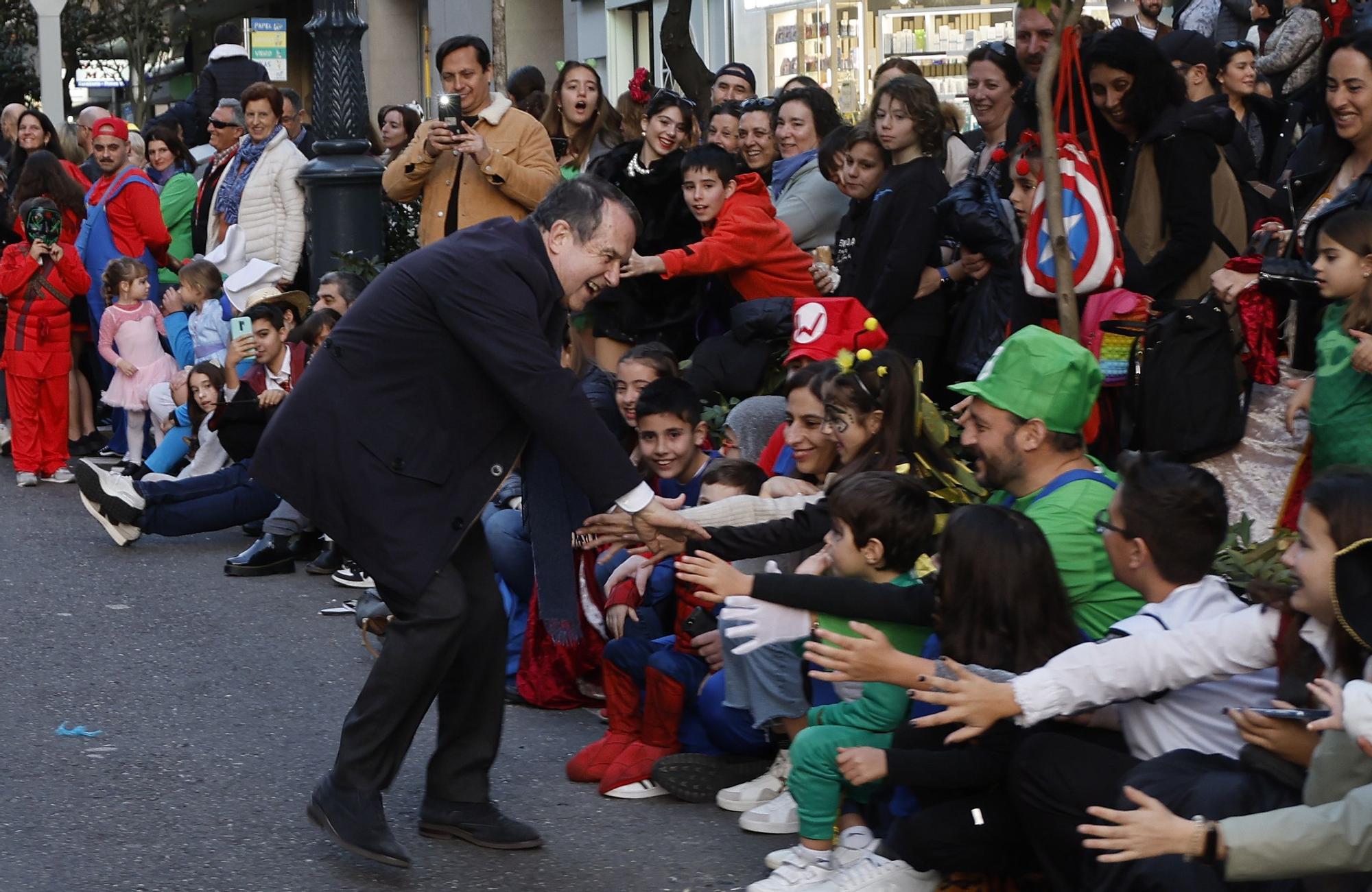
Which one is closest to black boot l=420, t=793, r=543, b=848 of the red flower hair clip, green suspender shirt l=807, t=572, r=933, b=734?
green suspender shirt l=807, t=572, r=933, b=734

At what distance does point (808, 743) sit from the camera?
4605 mm

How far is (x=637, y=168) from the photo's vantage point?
8.52 m

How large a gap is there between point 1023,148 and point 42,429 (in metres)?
7.58

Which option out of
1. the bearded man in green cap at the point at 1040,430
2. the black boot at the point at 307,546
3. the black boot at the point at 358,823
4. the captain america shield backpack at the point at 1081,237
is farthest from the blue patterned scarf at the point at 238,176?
the bearded man in green cap at the point at 1040,430

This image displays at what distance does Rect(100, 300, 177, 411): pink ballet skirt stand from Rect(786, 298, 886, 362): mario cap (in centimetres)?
592

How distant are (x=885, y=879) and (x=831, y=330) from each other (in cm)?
274

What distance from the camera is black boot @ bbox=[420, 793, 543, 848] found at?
197 inches

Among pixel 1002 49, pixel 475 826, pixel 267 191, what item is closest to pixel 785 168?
pixel 1002 49

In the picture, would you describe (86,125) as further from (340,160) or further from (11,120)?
(340,160)

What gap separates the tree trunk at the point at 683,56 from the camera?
11805 mm

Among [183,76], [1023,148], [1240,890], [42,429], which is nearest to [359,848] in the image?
[1240,890]

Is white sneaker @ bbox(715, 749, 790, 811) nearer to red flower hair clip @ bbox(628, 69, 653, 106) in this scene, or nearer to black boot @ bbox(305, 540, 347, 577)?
black boot @ bbox(305, 540, 347, 577)

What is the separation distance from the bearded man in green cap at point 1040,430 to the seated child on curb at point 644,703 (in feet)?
3.59

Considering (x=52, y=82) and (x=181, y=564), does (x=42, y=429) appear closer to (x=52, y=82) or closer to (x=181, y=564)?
(x=181, y=564)
